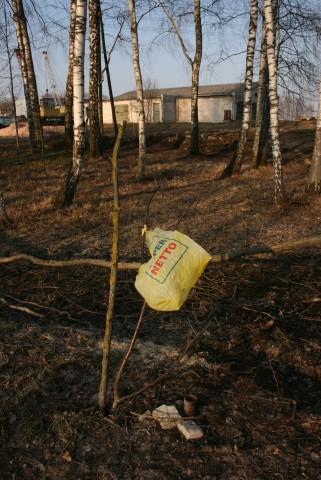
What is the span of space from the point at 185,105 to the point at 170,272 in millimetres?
41501

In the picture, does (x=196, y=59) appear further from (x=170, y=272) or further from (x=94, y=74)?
(x=170, y=272)

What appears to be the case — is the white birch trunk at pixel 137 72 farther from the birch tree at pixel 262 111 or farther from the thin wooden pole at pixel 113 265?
the thin wooden pole at pixel 113 265

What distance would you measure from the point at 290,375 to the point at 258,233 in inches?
151

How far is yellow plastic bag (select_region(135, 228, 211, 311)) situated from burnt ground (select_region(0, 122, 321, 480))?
463mm

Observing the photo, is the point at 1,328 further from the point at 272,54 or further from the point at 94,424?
the point at 272,54

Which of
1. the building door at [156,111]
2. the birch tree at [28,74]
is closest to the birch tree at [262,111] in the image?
the birch tree at [28,74]

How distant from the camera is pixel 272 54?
25.0ft

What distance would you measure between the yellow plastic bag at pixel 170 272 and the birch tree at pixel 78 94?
6.30 m

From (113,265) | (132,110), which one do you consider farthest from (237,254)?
(132,110)

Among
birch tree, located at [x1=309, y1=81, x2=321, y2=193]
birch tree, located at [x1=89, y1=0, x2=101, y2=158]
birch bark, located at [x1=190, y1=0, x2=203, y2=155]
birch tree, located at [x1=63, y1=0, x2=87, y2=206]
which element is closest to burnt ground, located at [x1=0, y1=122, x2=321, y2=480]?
birch tree, located at [x1=63, y1=0, x2=87, y2=206]

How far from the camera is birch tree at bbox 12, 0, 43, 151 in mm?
13719

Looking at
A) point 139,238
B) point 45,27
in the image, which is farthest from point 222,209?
point 45,27

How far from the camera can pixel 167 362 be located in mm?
3176

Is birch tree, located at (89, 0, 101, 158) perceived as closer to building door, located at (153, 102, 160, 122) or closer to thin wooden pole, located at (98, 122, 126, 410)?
thin wooden pole, located at (98, 122, 126, 410)
